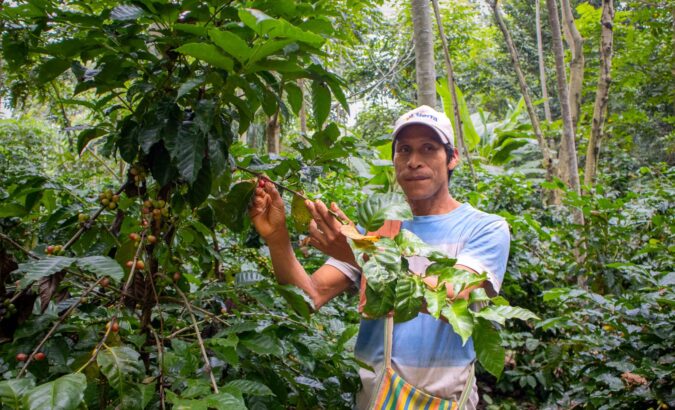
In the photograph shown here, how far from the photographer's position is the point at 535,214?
4918mm

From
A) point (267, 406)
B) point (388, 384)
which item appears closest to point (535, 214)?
point (388, 384)

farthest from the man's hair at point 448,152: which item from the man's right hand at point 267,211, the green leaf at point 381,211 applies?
the green leaf at point 381,211

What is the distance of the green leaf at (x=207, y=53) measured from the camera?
105 centimetres

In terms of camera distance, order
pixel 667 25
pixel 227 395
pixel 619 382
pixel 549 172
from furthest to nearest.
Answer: pixel 667 25 → pixel 549 172 → pixel 619 382 → pixel 227 395

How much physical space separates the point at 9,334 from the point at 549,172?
487 cm

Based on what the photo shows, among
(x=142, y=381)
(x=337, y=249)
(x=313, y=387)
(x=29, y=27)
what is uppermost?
(x=29, y=27)

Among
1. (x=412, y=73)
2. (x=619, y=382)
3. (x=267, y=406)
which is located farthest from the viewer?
(x=412, y=73)

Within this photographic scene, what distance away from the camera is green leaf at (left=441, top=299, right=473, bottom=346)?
0.96 m

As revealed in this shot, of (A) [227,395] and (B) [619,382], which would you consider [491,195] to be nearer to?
(B) [619,382]

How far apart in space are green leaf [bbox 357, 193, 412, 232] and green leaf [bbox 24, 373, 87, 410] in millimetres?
583

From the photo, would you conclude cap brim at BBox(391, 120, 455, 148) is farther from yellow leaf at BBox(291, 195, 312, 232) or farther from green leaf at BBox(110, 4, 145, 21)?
green leaf at BBox(110, 4, 145, 21)

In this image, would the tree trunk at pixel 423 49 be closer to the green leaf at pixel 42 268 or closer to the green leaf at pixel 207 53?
the green leaf at pixel 207 53

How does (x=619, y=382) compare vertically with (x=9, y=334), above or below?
below

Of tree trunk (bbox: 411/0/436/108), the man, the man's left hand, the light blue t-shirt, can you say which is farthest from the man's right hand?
tree trunk (bbox: 411/0/436/108)
